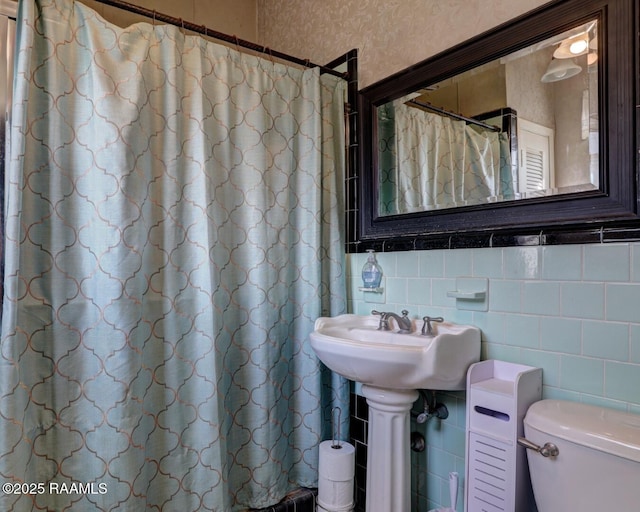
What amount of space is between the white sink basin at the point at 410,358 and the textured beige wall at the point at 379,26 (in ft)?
3.40

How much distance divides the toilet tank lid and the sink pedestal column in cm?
44

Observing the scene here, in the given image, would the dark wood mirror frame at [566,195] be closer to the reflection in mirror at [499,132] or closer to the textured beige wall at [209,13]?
the reflection in mirror at [499,132]

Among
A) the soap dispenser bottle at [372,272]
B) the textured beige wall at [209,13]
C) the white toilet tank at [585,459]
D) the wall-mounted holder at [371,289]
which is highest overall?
the textured beige wall at [209,13]

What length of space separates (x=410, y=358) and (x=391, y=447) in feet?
1.38

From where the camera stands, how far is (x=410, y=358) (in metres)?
1.26

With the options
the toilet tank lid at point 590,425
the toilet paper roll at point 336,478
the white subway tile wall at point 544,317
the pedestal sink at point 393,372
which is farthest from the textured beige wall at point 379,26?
the toilet paper roll at point 336,478

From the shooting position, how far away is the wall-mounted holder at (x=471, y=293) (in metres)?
1.40

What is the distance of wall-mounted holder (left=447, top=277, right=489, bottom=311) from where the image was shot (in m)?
1.40

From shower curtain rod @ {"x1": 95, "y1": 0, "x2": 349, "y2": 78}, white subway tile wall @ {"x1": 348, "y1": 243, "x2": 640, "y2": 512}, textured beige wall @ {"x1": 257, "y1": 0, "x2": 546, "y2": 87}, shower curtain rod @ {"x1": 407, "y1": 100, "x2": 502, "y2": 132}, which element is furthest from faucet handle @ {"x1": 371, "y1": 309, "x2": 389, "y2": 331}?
shower curtain rod @ {"x1": 95, "y1": 0, "x2": 349, "y2": 78}

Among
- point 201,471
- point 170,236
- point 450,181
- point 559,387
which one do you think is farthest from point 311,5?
point 201,471

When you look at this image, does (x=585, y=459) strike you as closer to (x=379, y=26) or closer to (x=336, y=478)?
(x=336, y=478)

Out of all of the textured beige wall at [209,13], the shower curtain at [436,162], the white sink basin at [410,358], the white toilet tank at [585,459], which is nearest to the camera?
the white toilet tank at [585,459]

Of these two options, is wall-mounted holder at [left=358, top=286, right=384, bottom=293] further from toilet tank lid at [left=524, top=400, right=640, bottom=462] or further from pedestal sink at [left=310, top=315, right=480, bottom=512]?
toilet tank lid at [left=524, top=400, right=640, bottom=462]

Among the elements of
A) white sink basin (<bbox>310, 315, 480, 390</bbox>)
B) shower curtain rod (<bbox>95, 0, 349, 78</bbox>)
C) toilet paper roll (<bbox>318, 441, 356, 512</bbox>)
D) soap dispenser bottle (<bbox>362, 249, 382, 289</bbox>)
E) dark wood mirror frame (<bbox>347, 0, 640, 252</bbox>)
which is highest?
shower curtain rod (<bbox>95, 0, 349, 78</bbox>)
